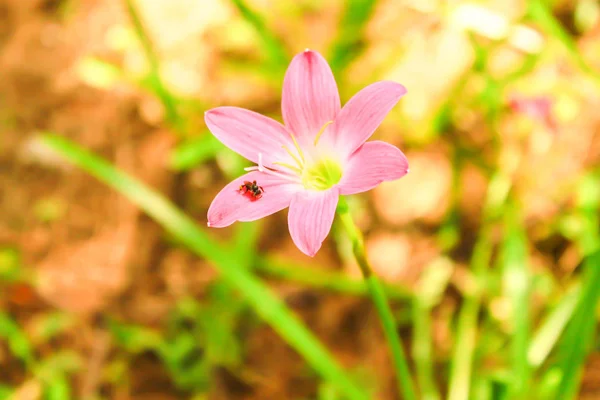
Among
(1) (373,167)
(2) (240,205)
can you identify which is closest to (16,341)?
(2) (240,205)

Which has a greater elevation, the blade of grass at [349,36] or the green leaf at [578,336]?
the blade of grass at [349,36]

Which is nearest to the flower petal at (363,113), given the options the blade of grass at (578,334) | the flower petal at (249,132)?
the flower petal at (249,132)

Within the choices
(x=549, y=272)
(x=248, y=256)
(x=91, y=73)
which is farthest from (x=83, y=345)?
(x=549, y=272)

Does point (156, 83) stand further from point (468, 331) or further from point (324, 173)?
point (468, 331)

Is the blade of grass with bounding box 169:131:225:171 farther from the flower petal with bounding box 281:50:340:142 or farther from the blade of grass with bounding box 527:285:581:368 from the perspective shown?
the blade of grass with bounding box 527:285:581:368

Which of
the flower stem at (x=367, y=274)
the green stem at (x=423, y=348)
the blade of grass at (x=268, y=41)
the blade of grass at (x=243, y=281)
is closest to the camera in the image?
the flower stem at (x=367, y=274)

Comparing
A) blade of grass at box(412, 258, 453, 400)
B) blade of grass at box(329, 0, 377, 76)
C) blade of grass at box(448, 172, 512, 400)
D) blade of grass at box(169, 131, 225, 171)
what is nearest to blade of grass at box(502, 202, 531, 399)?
blade of grass at box(448, 172, 512, 400)

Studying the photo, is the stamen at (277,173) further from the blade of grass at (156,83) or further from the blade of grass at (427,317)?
the blade of grass at (156,83)
